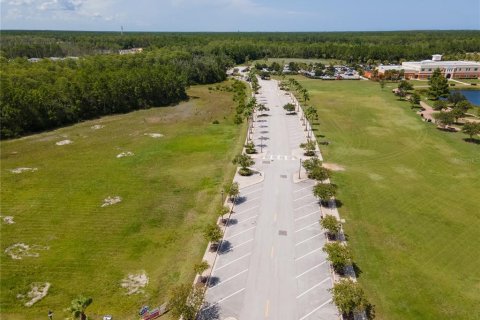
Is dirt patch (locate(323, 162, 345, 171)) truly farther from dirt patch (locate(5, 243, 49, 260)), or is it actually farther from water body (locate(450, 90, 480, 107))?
water body (locate(450, 90, 480, 107))

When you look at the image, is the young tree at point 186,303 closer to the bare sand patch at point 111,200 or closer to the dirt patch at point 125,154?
the bare sand patch at point 111,200

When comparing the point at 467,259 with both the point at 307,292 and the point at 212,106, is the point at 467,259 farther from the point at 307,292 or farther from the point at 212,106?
the point at 212,106

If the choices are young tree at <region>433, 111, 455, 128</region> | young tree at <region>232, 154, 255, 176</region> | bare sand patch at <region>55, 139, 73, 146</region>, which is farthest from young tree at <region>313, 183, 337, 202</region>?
bare sand patch at <region>55, 139, 73, 146</region>

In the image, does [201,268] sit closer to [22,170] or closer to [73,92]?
[22,170]

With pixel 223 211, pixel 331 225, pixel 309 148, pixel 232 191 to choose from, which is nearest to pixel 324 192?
pixel 331 225

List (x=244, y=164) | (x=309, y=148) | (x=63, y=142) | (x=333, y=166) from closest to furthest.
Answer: (x=244, y=164) < (x=333, y=166) < (x=309, y=148) < (x=63, y=142)
